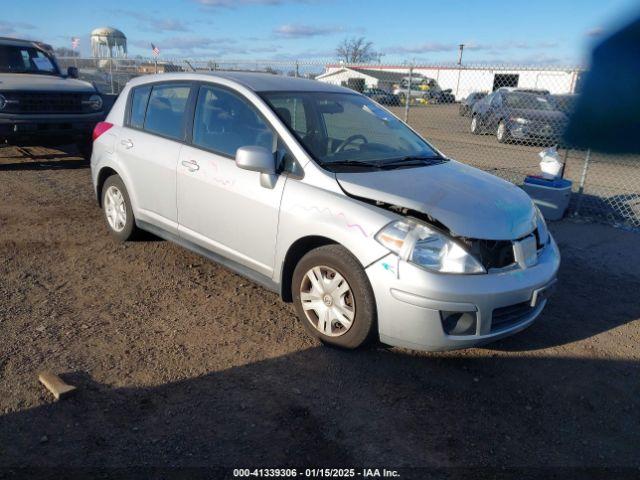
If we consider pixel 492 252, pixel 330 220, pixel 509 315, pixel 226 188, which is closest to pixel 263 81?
pixel 226 188

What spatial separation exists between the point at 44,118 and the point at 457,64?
6873 mm

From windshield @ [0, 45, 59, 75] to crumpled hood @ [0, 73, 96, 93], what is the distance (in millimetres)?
235

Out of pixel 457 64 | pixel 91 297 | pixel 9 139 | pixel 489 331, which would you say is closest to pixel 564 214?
pixel 457 64

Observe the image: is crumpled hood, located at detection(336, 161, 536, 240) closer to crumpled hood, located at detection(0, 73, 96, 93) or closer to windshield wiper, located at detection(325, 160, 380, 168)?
windshield wiper, located at detection(325, 160, 380, 168)

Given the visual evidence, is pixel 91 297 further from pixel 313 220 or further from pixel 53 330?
pixel 313 220

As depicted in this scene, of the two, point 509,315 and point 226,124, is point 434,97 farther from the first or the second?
point 509,315

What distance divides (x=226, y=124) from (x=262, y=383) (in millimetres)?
2070

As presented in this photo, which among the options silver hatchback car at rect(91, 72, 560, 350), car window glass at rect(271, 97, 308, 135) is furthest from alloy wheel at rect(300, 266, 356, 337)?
car window glass at rect(271, 97, 308, 135)

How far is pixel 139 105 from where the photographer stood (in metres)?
5.00

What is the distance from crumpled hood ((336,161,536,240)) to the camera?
10.5 feet

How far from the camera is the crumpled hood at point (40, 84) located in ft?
26.3

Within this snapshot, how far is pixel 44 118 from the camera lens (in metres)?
8.21

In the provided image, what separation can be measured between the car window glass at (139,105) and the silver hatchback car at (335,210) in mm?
16

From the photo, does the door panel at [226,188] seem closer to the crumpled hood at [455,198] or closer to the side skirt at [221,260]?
the side skirt at [221,260]
